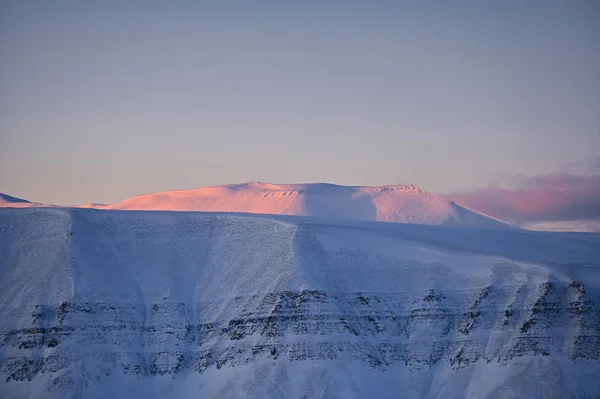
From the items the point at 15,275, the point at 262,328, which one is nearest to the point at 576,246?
the point at 262,328

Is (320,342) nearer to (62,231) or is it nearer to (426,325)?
(426,325)

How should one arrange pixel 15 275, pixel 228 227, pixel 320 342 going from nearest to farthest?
pixel 320 342 → pixel 15 275 → pixel 228 227

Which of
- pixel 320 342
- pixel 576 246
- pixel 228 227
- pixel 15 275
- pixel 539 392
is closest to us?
pixel 539 392

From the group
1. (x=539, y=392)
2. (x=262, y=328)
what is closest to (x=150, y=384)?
(x=262, y=328)

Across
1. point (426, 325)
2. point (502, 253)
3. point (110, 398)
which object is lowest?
point (110, 398)

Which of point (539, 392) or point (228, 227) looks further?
point (228, 227)

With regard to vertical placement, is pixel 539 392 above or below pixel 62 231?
below

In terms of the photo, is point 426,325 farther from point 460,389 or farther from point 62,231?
point 62,231
